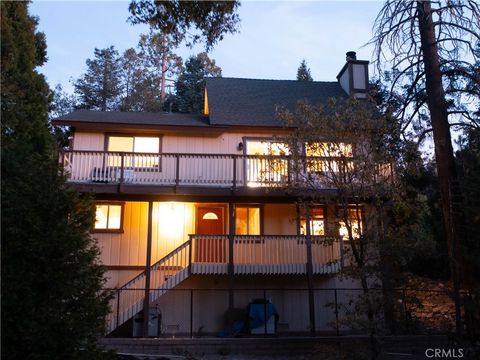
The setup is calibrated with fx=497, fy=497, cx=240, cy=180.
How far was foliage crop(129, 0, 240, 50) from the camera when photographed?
1110 centimetres

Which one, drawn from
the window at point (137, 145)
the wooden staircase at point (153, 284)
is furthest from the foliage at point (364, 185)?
the window at point (137, 145)

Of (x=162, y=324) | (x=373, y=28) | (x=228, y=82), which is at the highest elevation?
(x=228, y=82)

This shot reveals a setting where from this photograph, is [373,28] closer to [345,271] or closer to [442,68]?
[442,68]

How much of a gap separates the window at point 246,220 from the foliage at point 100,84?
24952 millimetres

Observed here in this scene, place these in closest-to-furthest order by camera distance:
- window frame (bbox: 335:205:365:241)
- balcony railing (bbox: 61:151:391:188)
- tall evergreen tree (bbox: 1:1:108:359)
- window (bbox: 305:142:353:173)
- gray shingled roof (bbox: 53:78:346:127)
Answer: tall evergreen tree (bbox: 1:1:108:359)
window frame (bbox: 335:205:365:241)
window (bbox: 305:142:353:173)
balcony railing (bbox: 61:151:391:188)
gray shingled roof (bbox: 53:78:346:127)

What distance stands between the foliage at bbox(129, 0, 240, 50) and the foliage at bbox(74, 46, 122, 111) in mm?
29143

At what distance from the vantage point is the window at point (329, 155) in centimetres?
1077

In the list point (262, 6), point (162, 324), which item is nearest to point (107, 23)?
point (262, 6)

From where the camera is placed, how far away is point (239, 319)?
51.7 feet

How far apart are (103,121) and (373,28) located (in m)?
9.51

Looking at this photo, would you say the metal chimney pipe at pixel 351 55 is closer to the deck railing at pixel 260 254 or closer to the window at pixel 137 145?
the window at pixel 137 145
